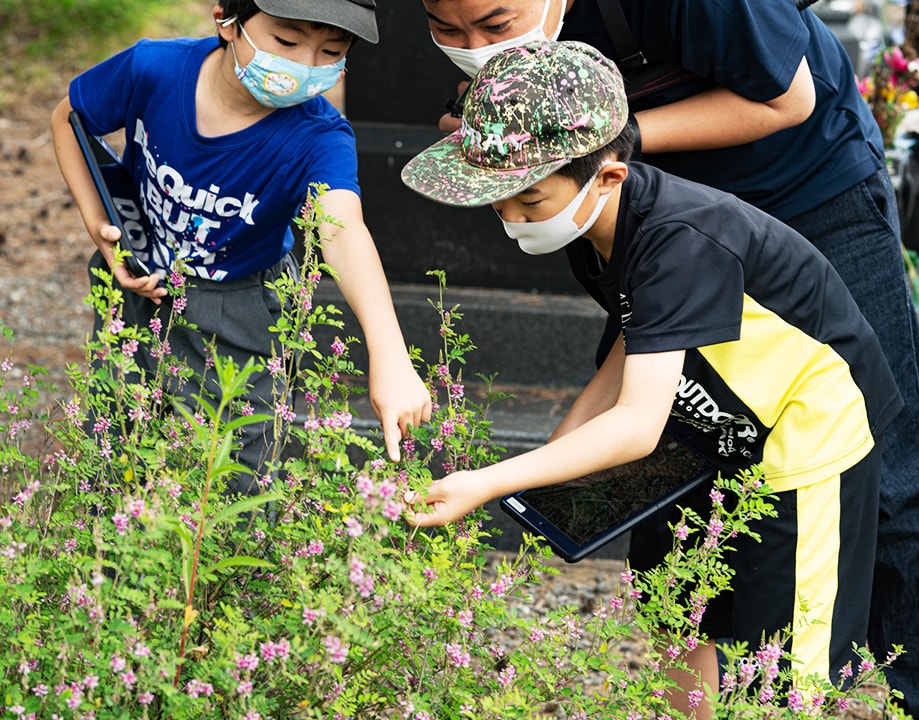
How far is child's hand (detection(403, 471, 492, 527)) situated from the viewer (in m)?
1.82

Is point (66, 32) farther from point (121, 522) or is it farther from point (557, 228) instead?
point (121, 522)

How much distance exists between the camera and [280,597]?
1.76 m

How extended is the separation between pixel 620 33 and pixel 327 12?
577 mm

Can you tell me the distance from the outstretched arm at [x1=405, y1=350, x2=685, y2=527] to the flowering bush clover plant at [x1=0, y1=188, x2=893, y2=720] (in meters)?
0.05

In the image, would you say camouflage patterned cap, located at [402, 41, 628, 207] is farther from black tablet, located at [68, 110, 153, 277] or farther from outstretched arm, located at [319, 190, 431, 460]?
black tablet, located at [68, 110, 153, 277]

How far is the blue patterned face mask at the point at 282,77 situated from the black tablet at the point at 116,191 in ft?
1.37

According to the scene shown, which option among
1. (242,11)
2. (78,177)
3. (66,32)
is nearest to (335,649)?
(242,11)

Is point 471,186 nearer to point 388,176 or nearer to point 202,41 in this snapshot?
point 202,41

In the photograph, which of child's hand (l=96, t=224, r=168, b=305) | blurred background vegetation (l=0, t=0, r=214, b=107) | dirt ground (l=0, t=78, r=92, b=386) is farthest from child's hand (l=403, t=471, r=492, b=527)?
blurred background vegetation (l=0, t=0, r=214, b=107)

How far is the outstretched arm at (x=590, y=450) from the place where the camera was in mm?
1831

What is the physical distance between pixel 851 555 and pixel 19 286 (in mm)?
4719

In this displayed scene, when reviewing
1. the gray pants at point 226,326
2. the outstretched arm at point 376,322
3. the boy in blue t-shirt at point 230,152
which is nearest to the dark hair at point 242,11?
the boy in blue t-shirt at point 230,152

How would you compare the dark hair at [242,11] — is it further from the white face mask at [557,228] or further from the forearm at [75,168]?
the white face mask at [557,228]

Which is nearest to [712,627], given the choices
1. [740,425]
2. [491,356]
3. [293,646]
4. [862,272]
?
[740,425]
